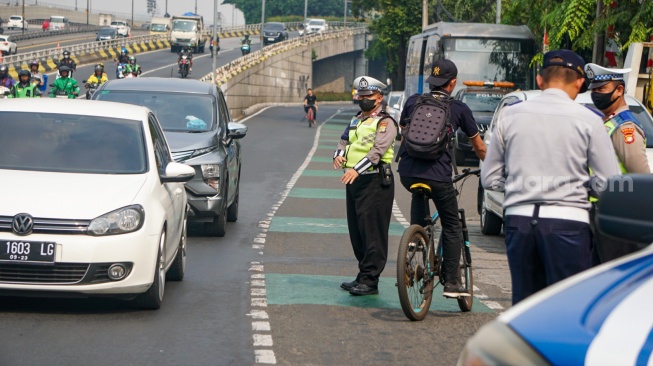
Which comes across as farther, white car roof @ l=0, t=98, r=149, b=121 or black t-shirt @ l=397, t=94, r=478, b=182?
white car roof @ l=0, t=98, r=149, b=121

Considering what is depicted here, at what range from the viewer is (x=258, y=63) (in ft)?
223

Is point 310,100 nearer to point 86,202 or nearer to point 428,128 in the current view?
point 428,128

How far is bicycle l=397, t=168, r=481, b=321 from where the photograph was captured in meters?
8.00

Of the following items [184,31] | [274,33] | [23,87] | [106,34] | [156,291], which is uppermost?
[23,87]

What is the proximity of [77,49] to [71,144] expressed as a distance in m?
63.7

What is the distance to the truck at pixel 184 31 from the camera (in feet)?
278

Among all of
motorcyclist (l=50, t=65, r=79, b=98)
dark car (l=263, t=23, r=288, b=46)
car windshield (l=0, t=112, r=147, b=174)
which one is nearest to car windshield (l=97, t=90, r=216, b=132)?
car windshield (l=0, t=112, r=147, b=174)

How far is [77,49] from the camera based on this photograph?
2790 inches

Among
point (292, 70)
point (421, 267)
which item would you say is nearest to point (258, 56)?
point (292, 70)

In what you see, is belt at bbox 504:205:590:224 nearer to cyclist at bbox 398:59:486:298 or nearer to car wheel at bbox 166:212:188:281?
cyclist at bbox 398:59:486:298

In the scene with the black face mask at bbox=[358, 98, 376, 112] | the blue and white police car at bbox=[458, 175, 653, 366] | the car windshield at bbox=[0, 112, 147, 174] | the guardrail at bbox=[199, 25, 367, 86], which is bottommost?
the guardrail at bbox=[199, 25, 367, 86]

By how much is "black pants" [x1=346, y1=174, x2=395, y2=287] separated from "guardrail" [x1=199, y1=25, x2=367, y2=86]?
4220cm

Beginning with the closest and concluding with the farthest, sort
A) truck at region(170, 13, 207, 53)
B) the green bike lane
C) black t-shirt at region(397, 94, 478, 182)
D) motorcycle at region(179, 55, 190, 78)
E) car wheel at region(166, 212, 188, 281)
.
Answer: the green bike lane < black t-shirt at region(397, 94, 478, 182) < car wheel at region(166, 212, 188, 281) < motorcycle at region(179, 55, 190, 78) < truck at region(170, 13, 207, 53)

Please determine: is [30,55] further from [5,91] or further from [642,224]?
[642,224]
